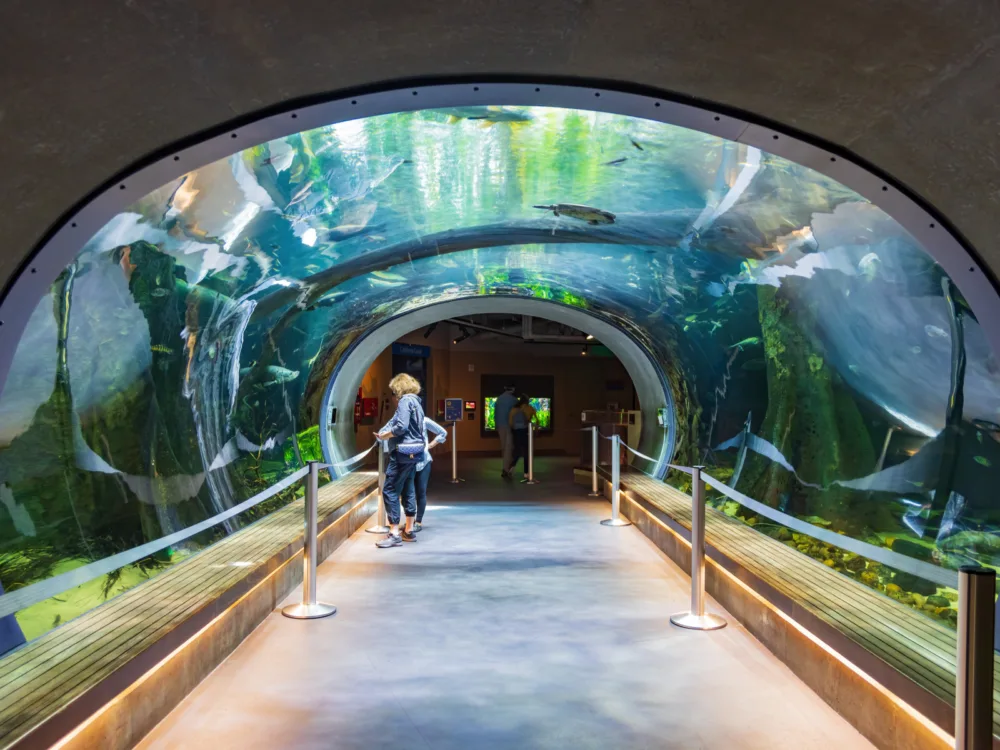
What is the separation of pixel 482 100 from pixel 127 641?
10.5ft

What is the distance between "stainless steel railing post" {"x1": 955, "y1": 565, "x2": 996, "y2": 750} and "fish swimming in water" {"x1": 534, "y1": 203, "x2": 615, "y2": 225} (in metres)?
4.87

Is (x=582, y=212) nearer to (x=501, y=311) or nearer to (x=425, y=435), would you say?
(x=425, y=435)

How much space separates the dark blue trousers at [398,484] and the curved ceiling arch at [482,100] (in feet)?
18.1

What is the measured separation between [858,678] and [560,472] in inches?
563

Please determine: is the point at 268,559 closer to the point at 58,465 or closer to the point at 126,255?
the point at 58,465

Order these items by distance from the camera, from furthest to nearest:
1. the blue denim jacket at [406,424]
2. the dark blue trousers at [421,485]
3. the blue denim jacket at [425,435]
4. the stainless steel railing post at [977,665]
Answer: the dark blue trousers at [421,485] < the blue denim jacket at [425,435] < the blue denim jacket at [406,424] < the stainless steel railing post at [977,665]

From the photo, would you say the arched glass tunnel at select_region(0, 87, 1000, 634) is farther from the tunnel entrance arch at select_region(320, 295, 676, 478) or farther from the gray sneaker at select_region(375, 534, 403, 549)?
the tunnel entrance arch at select_region(320, 295, 676, 478)

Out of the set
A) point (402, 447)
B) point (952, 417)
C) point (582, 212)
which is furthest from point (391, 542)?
point (952, 417)

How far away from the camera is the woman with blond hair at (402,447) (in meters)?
8.53

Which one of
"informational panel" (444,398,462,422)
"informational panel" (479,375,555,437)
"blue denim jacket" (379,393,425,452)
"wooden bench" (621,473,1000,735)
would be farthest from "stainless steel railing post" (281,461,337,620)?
"informational panel" (479,375,555,437)

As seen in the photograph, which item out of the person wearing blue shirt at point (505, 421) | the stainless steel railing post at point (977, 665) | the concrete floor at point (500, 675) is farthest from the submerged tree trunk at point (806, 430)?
the person wearing blue shirt at point (505, 421)

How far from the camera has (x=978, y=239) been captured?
10.5 ft

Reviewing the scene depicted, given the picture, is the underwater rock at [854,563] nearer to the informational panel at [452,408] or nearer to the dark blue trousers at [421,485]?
the dark blue trousers at [421,485]

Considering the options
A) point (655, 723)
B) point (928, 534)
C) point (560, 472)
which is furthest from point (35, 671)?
point (560, 472)
